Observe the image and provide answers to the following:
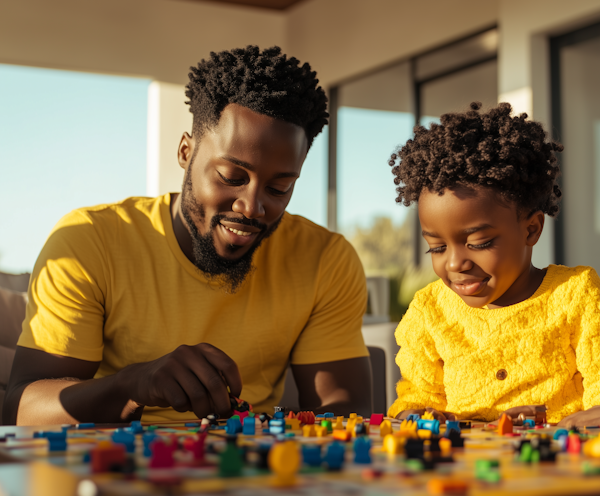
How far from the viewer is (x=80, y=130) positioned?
729cm

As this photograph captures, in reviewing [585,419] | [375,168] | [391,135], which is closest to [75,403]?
[585,419]

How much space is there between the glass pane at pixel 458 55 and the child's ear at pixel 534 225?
Result: 418 cm

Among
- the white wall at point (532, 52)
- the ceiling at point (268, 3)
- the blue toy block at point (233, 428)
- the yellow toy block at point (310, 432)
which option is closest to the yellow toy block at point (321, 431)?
the yellow toy block at point (310, 432)

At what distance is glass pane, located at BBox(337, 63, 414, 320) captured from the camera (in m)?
6.36

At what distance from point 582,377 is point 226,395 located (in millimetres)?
799

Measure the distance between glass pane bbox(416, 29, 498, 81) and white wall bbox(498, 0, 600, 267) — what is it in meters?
0.31

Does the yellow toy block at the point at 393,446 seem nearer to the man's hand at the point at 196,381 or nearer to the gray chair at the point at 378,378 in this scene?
the man's hand at the point at 196,381

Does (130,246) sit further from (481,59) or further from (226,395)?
(481,59)

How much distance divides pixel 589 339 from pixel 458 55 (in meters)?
4.70

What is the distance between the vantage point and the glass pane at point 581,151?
185 inches

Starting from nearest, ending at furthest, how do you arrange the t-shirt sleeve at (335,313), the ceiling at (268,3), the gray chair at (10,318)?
the t-shirt sleeve at (335,313)
the gray chair at (10,318)
the ceiling at (268,3)

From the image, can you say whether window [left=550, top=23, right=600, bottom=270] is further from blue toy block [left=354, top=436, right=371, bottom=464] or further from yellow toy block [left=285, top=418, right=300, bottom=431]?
blue toy block [left=354, top=436, right=371, bottom=464]

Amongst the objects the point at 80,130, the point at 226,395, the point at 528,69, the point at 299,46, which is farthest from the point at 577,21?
the point at 80,130

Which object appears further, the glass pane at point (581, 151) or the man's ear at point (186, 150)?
the glass pane at point (581, 151)
